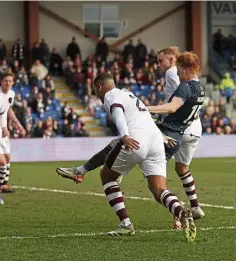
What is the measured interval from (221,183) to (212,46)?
23.1 metres

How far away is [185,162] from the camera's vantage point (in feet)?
42.0

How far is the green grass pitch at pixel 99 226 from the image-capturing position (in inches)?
373

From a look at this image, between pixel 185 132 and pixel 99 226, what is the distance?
1788 mm

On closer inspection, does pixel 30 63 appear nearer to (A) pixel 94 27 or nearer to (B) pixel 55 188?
(A) pixel 94 27

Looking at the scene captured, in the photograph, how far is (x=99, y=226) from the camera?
12.0 m

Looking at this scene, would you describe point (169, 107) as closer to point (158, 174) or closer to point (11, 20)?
point (158, 174)

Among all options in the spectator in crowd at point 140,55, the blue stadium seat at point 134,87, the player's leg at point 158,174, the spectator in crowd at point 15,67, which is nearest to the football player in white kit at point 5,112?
the player's leg at point 158,174

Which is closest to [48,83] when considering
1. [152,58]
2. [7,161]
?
[152,58]

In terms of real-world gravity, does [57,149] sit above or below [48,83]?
below

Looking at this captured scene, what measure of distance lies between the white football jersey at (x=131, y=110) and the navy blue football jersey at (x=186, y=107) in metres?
0.69

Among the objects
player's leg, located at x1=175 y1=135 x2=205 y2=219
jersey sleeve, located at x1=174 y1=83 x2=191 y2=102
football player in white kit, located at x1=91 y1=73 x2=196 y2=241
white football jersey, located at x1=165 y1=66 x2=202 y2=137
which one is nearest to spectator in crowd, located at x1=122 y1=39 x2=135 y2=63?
player's leg, located at x1=175 y1=135 x2=205 y2=219

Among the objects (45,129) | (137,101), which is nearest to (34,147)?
(45,129)

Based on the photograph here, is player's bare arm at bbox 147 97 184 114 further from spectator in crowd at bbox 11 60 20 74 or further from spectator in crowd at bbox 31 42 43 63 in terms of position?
spectator in crowd at bbox 31 42 43 63

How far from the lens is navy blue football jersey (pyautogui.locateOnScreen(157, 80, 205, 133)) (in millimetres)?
11320
